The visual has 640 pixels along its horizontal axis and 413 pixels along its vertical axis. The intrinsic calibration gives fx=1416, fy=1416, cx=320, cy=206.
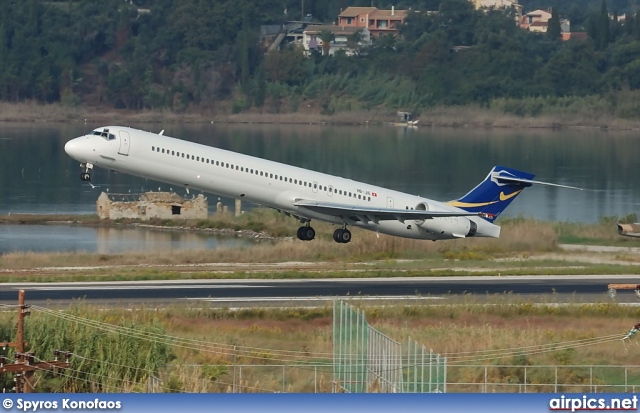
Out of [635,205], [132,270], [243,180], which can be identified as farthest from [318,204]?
[635,205]

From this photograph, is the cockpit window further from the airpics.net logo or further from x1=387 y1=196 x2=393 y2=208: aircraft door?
the airpics.net logo

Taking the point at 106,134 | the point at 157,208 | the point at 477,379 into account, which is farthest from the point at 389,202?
the point at 157,208

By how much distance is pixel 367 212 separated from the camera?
67.4 m

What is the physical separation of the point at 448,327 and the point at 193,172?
18.1m

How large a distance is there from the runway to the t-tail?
25.6 feet

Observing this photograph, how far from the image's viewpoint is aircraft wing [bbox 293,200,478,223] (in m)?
66.6

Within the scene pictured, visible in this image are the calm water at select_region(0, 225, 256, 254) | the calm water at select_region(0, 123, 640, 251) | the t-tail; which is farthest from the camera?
the calm water at select_region(0, 123, 640, 251)

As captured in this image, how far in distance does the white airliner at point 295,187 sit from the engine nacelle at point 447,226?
5 cm

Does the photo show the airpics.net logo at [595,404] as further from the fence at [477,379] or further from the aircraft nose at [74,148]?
the aircraft nose at [74,148]

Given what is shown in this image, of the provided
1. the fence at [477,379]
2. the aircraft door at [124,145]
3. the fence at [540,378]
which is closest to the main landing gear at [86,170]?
the aircraft door at [124,145]

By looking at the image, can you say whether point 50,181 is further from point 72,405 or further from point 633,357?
point 72,405

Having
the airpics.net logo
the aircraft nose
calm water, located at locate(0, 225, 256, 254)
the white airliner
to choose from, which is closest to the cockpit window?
the white airliner

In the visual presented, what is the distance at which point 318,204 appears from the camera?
6662 centimetres

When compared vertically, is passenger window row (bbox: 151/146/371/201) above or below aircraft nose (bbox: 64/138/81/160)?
below
